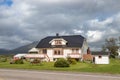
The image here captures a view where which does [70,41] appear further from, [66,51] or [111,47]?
[111,47]

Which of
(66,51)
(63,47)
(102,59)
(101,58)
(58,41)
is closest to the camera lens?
(102,59)

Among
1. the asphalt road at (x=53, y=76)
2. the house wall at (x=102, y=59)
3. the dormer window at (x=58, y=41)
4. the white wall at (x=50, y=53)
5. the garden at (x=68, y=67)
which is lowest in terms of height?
the asphalt road at (x=53, y=76)

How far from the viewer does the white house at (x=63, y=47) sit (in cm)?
7450

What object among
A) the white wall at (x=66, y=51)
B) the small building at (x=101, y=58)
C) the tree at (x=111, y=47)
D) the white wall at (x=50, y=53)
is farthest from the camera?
the tree at (x=111, y=47)

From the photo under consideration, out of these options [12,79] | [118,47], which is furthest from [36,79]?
[118,47]

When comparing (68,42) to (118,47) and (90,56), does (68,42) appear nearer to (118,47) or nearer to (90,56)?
(90,56)

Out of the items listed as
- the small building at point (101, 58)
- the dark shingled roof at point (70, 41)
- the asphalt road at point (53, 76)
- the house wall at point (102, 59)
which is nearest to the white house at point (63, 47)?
the dark shingled roof at point (70, 41)

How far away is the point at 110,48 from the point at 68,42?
4840 centimetres

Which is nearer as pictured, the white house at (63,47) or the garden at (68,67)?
the garden at (68,67)

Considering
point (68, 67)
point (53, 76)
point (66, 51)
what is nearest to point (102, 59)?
point (66, 51)

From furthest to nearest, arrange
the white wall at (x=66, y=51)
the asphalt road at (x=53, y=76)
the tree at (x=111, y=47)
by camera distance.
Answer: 1. the tree at (x=111, y=47)
2. the white wall at (x=66, y=51)
3. the asphalt road at (x=53, y=76)

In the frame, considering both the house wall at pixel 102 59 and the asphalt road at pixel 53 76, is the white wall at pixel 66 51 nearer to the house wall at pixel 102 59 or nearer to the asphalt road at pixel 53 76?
the house wall at pixel 102 59

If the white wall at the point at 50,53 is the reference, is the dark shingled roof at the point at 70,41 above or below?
above

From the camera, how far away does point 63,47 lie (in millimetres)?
76250
